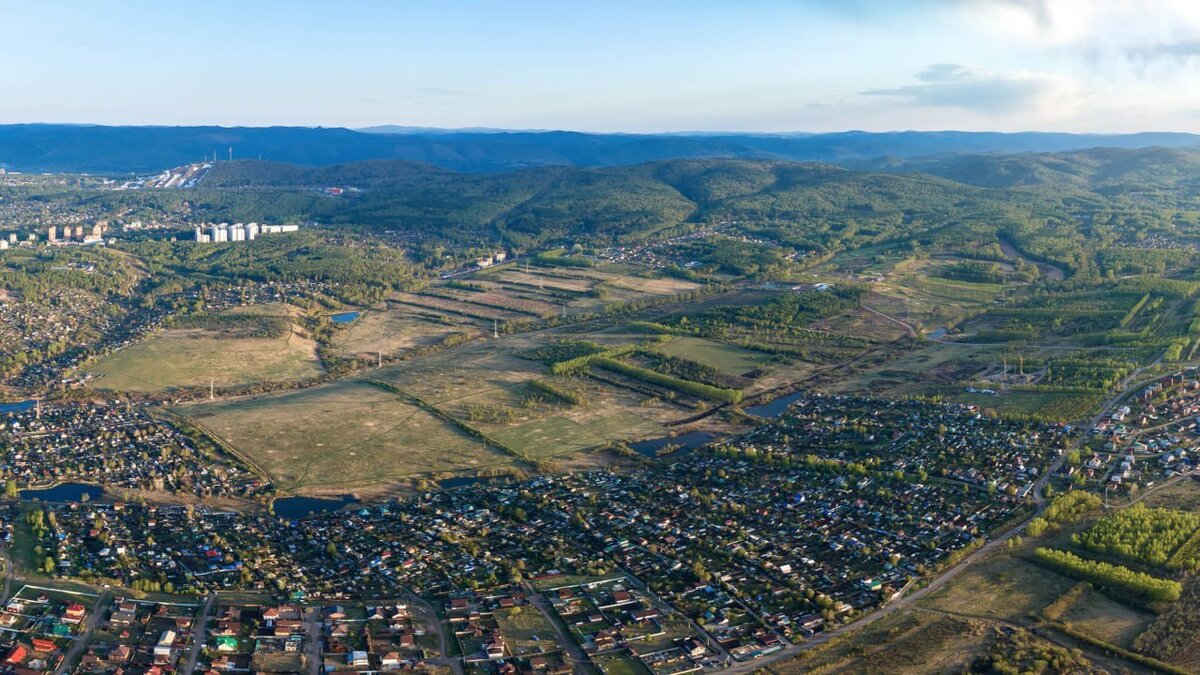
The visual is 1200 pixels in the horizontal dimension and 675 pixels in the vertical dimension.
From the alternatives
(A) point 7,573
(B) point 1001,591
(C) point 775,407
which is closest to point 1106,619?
(B) point 1001,591

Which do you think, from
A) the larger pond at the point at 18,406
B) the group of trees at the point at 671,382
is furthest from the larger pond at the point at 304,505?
the group of trees at the point at 671,382

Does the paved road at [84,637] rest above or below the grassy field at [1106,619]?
below

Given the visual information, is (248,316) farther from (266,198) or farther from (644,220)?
(266,198)

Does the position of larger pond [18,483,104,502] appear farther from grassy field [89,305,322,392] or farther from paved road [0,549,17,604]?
grassy field [89,305,322,392]

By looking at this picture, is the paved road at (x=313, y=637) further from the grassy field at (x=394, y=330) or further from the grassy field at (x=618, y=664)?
the grassy field at (x=394, y=330)

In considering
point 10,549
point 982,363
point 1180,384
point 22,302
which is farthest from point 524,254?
point 10,549

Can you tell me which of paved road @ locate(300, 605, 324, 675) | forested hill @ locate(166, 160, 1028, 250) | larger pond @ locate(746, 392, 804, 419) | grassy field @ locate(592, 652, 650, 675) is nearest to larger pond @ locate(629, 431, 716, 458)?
larger pond @ locate(746, 392, 804, 419)

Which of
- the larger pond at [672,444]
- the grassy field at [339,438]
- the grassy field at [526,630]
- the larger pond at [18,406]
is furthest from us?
the larger pond at [18,406]
